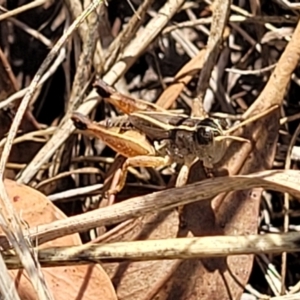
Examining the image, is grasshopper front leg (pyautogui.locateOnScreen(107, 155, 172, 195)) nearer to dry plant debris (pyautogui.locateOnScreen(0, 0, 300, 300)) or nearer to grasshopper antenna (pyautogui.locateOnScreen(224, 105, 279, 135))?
dry plant debris (pyautogui.locateOnScreen(0, 0, 300, 300))

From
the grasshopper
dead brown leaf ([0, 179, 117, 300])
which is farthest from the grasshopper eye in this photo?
dead brown leaf ([0, 179, 117, 300])

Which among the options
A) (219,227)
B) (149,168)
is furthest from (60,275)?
(149,168)

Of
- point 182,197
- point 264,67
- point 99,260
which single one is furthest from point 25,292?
point 264,67

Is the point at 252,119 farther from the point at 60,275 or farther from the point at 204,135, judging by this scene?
A: the point at 60,275

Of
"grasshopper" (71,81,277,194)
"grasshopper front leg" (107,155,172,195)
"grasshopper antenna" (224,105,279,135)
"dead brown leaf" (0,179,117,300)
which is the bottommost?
"dead brown leaf" (0,179,117,300)

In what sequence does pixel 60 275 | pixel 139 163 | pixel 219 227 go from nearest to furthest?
pixel 60 275, pixel 219 227, pixel 139 163

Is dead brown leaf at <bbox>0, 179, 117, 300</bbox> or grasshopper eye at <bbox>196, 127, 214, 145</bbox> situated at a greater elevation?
grasshopper eye at <bbox>196, 127, 214, 145</bbox>
